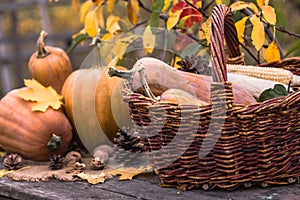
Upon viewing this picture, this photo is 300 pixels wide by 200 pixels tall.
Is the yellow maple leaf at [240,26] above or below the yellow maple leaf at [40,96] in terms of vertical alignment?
above

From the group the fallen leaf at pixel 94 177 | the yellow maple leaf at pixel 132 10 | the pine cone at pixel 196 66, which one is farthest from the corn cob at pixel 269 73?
the yellow maple leaf at pixel 132 10

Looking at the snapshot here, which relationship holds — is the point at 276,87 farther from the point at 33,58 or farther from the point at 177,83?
the point at 33,58

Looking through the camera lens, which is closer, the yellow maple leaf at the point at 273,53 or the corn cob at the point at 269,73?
the corn cob at the point at 269,73

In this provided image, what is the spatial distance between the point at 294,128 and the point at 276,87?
104mm

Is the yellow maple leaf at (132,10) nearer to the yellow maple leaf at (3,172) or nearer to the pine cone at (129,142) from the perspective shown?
the pine cone at (129,142)

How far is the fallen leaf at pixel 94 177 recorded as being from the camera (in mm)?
1205

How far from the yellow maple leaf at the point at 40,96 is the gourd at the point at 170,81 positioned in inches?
13.9

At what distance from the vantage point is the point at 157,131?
107cm

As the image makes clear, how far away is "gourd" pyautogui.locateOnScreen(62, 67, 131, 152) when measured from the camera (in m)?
1.41

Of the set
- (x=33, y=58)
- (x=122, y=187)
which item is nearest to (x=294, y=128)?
(x=122, y=187)

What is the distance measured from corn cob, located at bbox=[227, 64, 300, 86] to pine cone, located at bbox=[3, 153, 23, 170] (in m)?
0.56

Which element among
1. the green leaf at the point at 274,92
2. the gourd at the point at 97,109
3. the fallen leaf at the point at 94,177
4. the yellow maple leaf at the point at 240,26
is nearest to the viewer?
the green leaf at the point at 274,92

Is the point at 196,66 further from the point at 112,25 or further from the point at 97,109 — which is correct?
the point at 112,25

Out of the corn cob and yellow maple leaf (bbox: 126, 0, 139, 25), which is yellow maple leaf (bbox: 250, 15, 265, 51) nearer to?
the corn cob
